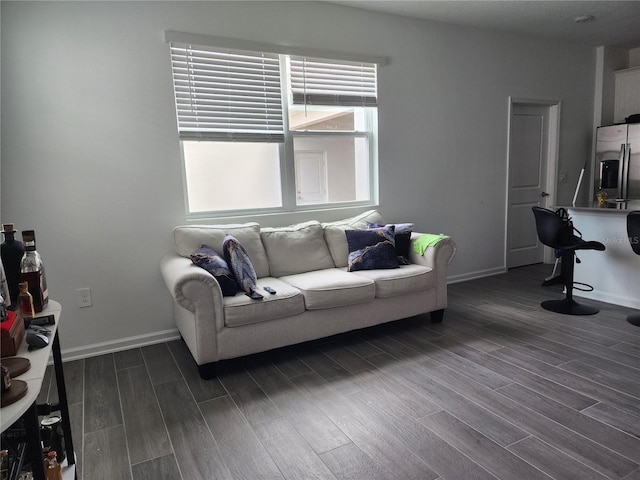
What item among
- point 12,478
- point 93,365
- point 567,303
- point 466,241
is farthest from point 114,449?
point 466,241

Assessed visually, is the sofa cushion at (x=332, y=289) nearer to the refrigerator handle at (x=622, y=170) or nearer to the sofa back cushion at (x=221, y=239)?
the sofa back cushion at (x=221, y=239)

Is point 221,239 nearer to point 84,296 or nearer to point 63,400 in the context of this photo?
point 84,296

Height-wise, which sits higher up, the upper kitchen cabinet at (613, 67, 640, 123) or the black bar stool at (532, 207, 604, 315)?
the upper kitchen cabinet at (613, 67, 640, 123)

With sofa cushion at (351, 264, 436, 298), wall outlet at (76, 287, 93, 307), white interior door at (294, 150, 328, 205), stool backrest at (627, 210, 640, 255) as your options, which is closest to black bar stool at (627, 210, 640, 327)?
stool backrest at (627, 210, 640, 255)

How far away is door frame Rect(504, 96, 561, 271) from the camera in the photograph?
16.0 ft

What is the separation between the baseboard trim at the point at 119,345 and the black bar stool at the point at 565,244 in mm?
3145

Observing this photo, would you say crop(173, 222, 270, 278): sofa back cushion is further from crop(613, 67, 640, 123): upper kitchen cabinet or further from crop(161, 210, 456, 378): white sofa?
crop(613, 67, 640, 123): upper kitchen cabinet

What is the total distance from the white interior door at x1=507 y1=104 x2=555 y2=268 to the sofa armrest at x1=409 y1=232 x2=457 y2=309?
204 cm

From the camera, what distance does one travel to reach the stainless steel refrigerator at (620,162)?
5.11 m

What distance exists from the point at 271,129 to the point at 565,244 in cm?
265

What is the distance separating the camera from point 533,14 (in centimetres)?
418

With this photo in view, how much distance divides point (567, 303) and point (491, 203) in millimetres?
1545

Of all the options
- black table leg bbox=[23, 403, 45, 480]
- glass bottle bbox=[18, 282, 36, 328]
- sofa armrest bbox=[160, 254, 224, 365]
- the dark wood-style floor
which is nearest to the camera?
black table leg bbox=[23, 403, 45, 480]

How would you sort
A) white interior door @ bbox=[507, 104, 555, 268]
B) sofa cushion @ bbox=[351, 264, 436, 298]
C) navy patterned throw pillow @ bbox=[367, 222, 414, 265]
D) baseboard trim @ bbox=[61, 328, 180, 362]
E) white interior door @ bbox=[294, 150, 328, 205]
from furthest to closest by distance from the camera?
white interior door @ bbox=[507, 104, 555, 268] → white interior door @ bbox=[294, 150, 328, 205] → navy patterned throw pillow @ bbox=[367, 222, 414, 265] → sofa cushion @ bbox=[351, 264, 436, 298] → baseboard trim @ bbox=[61, 328, 180, 362]
